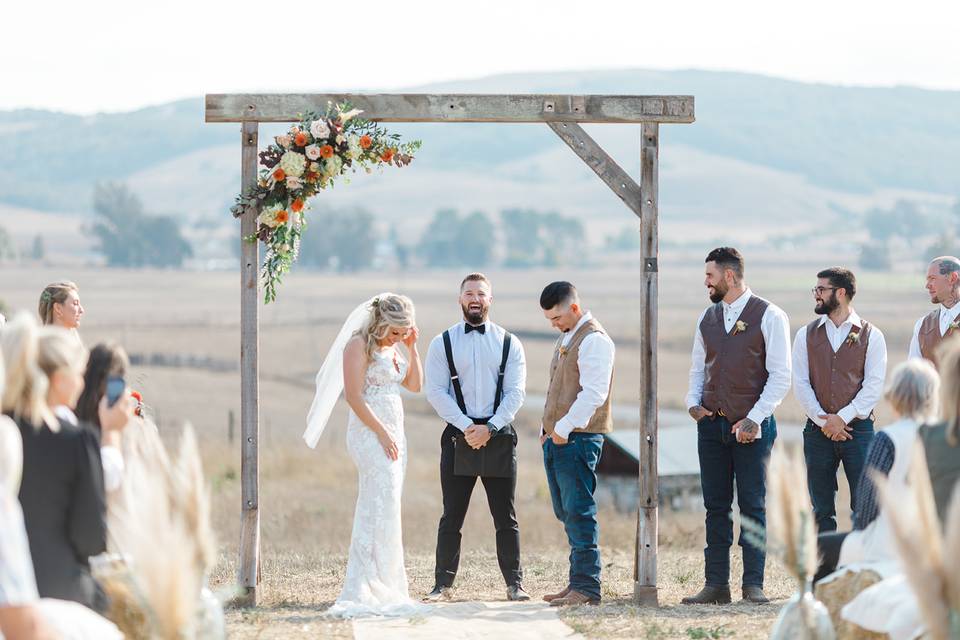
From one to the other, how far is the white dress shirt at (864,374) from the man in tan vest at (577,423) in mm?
1329

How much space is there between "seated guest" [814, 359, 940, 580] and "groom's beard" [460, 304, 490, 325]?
3.28 m

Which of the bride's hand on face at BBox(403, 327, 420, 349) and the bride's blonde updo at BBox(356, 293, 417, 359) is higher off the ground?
the bride's blonde updo at BBox(356, 293, 417, 359)

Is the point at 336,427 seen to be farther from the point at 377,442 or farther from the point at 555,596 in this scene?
the point at 377,442

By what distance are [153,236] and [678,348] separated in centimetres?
7920

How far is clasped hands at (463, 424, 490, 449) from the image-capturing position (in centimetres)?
909

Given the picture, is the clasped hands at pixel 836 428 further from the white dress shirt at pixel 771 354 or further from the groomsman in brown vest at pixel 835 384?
the white dress shirt at pixel 771 354

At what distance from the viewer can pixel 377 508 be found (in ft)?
28.5

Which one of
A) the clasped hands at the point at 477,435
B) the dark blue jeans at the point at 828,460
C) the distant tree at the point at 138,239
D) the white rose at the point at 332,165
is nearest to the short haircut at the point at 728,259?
the dark blue jeans at the point at 828,460

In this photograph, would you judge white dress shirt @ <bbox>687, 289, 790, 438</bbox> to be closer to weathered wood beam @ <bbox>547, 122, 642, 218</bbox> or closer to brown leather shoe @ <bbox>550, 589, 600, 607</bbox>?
weathered wood beam @ <bbox>547, 122, 642, 218</bbox>

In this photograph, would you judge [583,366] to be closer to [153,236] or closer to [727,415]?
[727,415]

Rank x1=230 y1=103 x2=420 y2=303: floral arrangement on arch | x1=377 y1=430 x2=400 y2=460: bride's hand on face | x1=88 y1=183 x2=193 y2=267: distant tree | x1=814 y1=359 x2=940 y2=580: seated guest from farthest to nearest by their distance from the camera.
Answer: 1. x1=88 y1=183 x2=193 y2=267: distant tree
2. x1=230 y1=103 x2=420 y2=303: floral arrangement on arch
3. x1=377 y1=430 x2=400 y2=460: bride's hand on face
4. x1=814 y1=359 x2=940 y2=580: seated guest

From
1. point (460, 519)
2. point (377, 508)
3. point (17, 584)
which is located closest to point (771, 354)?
point (460, 519)

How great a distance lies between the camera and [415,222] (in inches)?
6437

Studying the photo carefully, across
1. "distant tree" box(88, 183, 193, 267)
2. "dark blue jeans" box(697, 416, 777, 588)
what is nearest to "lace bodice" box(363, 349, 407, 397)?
"dark blue jeans" box(697, 416, 777, 588)
